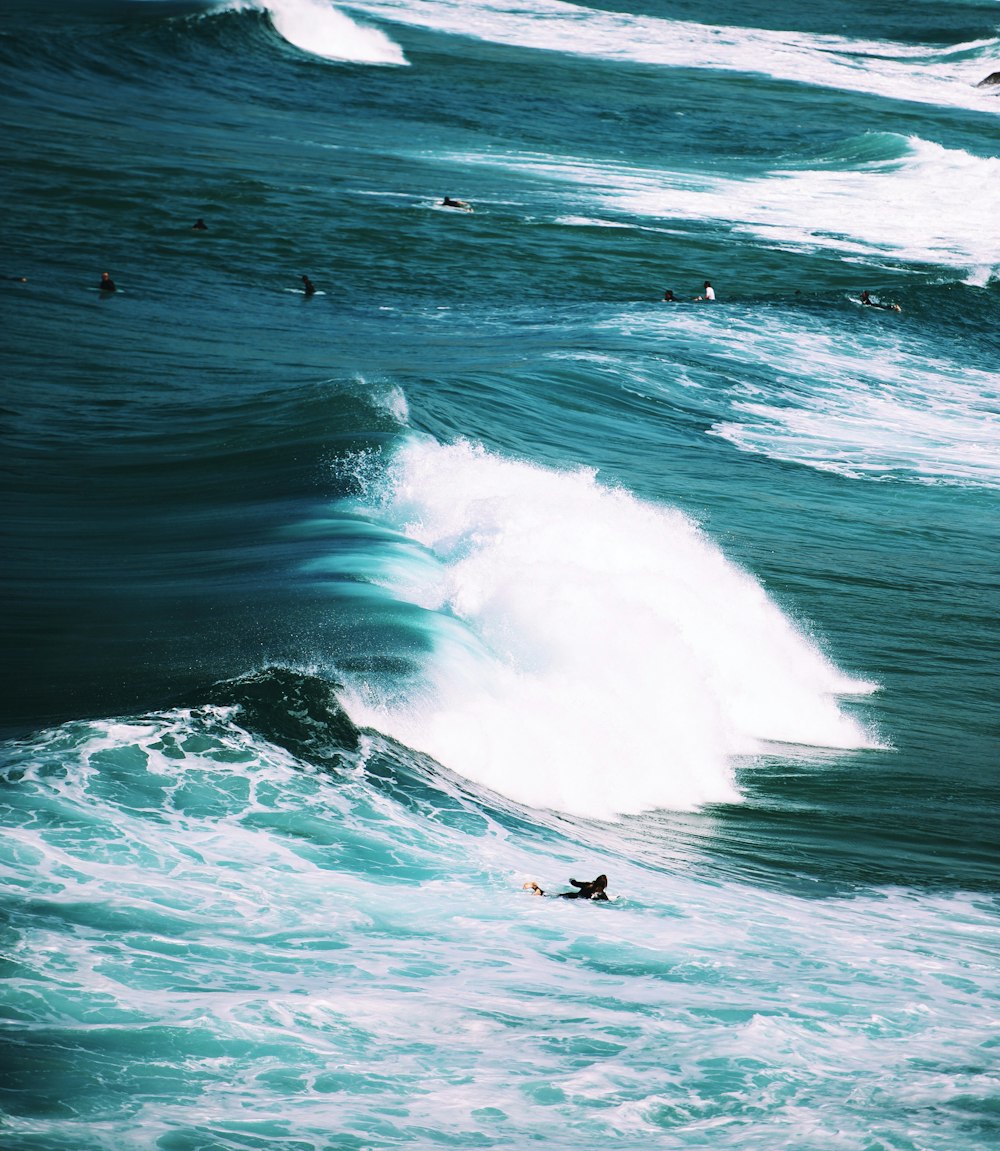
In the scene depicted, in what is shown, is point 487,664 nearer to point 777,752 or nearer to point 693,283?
point 777,752

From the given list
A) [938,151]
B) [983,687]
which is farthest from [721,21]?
[983,687]

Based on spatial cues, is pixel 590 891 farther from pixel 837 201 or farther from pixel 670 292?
pixel 837 201

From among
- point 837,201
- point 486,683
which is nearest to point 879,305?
point 837,201

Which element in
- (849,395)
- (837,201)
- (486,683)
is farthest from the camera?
(837,201)

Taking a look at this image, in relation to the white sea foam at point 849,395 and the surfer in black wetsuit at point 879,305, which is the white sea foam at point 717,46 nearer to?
the surfer in black wetsuit at point 879,305

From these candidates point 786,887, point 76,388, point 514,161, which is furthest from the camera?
point 514,161
